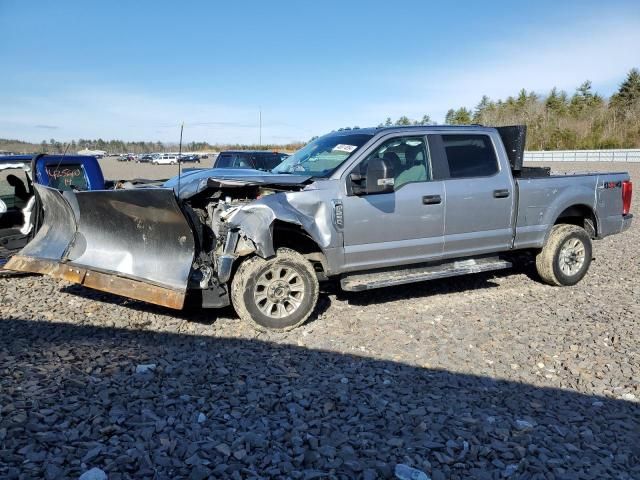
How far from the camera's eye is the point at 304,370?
4199 mm

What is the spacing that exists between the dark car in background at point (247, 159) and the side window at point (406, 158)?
24.3 feet

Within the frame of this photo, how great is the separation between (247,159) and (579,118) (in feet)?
216

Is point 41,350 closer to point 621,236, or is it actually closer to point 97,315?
point 97,315

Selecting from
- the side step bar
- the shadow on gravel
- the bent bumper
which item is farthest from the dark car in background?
the shadow on gravel

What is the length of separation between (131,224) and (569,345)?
176 inches

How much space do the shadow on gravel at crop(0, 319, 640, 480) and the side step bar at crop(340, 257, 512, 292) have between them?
110 centimetres

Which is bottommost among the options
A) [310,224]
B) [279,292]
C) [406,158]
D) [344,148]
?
[279,292]

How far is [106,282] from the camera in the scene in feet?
16.3

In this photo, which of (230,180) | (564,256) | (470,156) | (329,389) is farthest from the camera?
(564,256)

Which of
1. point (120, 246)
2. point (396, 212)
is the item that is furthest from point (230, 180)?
point (396, 212)

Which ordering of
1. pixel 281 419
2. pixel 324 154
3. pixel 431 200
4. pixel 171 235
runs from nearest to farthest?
pixel 281 419, pixel 171 235, pixel 431 200, pixel 324 154

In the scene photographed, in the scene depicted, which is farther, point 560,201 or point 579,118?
point 579,118

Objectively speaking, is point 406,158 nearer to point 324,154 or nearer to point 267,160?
point 324,154

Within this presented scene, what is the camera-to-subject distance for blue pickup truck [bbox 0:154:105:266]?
7180mm
